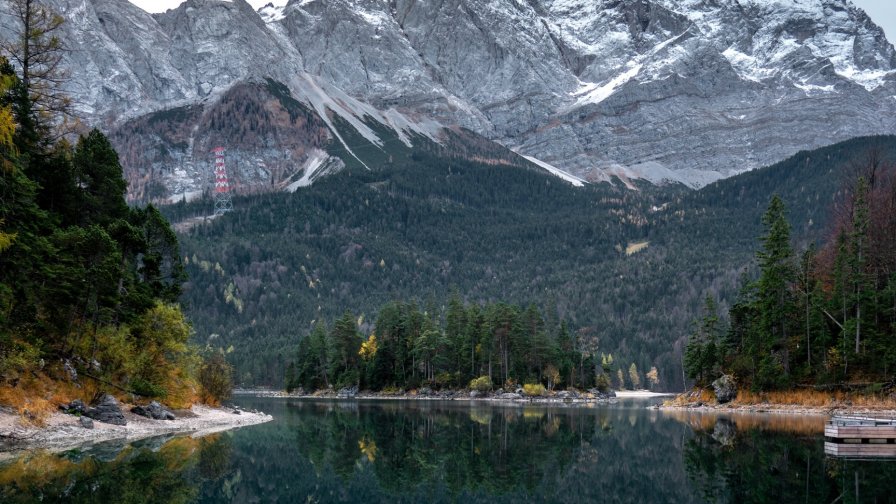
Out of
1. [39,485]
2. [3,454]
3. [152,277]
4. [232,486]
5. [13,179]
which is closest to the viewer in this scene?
[39,485]

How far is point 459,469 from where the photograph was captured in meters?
39.5

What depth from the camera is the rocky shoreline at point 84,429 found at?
39594mm

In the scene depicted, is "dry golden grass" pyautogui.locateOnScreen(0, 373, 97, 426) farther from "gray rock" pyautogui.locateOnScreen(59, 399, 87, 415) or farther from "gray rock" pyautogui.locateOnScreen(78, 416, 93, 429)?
"gray rock" pyautogui.locateOnScreen(78, 416, 93, 429)

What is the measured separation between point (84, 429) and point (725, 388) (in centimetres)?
6631

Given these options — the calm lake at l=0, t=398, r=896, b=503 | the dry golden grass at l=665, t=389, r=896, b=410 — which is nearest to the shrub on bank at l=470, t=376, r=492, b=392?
the dry golden grass at l=665, t=389, r=896, b=410

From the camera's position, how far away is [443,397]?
132375 mm

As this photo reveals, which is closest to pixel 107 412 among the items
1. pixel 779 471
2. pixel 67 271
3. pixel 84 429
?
pixel 84 429

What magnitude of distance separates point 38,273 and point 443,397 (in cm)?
9202

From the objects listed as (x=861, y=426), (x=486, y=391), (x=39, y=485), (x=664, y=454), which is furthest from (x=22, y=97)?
(x=486, y=391)

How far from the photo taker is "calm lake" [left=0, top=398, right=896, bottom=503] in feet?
104

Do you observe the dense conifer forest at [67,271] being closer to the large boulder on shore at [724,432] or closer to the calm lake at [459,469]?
the calm lake at [459,469]

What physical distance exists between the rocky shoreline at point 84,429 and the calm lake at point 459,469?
6.90ft

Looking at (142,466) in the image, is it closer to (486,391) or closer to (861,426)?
(861,426)

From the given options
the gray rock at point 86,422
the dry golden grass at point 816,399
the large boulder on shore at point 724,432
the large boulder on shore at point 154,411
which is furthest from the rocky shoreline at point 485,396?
the gray rock at point 86,422
